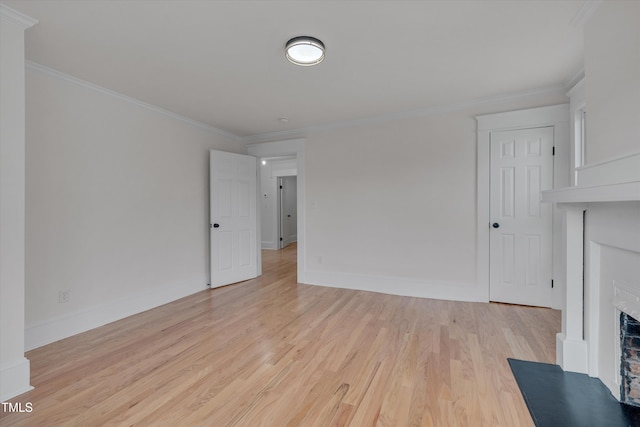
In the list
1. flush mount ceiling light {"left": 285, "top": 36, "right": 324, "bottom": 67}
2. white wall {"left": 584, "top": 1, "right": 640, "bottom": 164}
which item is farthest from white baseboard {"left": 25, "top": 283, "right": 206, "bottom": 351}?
white wall {"left": 584, "top": 1, "right": 640, "bottom": 164}

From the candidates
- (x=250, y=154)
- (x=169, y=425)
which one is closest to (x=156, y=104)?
(x=250, y=154)

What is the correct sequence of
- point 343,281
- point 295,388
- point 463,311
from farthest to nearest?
1. point 343,281
2. point 463,311
3. point 295,388

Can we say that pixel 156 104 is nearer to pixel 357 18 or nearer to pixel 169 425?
pixel 357 18

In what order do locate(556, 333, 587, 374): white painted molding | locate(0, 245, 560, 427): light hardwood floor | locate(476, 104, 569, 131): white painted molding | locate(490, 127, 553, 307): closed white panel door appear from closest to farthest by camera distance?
locate(0, 245, 560, 427): light hardwood floor, locate(556, 333, 587, 374): white painted molding, locate(476, 104, 569, 131): white painted molding, locate(490, 127, 553, 307): closed white panel door

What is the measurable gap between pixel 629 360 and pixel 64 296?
13.7 feet

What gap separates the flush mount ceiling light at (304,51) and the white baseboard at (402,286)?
282 centimetres

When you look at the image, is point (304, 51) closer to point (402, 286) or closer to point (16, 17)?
point (16, 17)

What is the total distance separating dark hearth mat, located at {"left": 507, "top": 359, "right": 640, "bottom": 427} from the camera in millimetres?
1477

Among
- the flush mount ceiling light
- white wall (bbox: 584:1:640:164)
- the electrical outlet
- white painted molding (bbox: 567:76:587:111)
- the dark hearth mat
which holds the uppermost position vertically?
the flush mount ceiling light

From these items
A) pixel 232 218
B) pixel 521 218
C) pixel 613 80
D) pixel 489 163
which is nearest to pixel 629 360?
pixel 613 80

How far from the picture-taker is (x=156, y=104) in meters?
3.26

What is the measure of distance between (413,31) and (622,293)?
2.07 metres

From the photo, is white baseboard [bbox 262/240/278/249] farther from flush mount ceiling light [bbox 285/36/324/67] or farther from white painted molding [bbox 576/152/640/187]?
white painted molding [bbox 576/152/640/187]

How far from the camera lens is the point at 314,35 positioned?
201 cm
